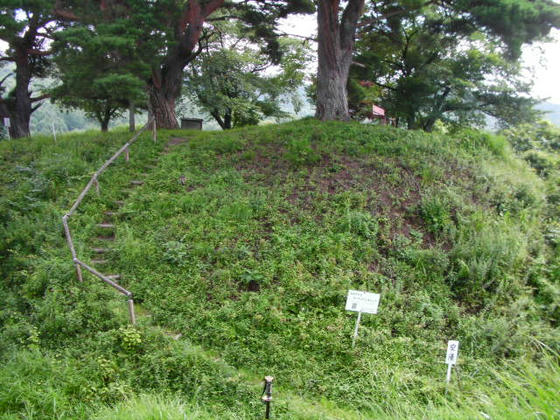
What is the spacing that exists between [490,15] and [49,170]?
38.4 ft

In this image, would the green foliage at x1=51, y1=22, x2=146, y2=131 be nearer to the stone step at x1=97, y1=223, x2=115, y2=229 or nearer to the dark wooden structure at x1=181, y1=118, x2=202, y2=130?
the stone step at x1=97, y1=223, x2=115, y2=229

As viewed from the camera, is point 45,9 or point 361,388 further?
point 45,9

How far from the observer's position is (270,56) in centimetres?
1612

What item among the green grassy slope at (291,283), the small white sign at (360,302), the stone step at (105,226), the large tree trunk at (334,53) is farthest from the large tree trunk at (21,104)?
the small white sign at (360,302)

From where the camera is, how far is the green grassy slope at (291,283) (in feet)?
15.5

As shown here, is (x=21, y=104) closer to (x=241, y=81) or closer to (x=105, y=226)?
(x=241, y=81)

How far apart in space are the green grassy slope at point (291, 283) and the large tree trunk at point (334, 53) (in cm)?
195

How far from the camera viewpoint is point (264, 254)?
710 cm

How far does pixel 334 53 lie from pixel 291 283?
28.0 feet

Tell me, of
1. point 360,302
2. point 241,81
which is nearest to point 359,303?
point 360,302

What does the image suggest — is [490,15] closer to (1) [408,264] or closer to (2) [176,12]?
(1) [408,264]

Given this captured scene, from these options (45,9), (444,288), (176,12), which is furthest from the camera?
(176,12)

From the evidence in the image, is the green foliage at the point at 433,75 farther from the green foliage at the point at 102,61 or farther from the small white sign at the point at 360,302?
the small white sign at the point at 360,302

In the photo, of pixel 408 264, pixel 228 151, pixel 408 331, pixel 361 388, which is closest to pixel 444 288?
pixel 408 264
